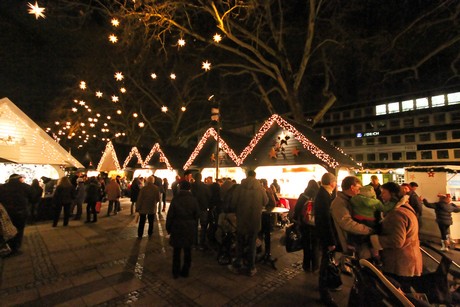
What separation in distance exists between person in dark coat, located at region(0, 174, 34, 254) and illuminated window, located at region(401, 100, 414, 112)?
191 feet

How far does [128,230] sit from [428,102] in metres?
55.9

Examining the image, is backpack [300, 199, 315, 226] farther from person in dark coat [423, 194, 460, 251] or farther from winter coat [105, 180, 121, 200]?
winter coat [105, 180, 121, 200]

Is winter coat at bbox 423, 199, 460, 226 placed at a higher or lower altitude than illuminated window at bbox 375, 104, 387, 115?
lower

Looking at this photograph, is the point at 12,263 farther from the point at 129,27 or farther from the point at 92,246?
the point at 129,27

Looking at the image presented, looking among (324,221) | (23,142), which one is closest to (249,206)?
(324,221)

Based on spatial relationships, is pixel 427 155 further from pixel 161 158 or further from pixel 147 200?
pixel 147 200

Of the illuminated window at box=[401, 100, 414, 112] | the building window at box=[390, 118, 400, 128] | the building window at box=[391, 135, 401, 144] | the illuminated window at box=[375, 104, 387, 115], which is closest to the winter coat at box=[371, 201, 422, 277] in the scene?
the illuminated window at box=[401, 100, 414, 112]

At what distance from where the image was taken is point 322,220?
13.4ft

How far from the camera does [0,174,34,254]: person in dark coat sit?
6.17 metres

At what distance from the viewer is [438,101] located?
44844 mm

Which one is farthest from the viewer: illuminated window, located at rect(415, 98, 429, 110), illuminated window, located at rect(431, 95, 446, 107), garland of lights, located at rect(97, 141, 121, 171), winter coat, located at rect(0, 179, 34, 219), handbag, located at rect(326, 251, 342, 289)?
illuminated window, located at rect(415, 98, 429, 110)

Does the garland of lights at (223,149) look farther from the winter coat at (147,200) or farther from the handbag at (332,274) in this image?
the handbag at (332,274)

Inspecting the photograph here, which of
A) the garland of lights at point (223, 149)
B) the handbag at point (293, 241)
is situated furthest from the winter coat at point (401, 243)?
the garland of lights at point (223, 149)

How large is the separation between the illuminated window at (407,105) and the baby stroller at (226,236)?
5550 centimetres
